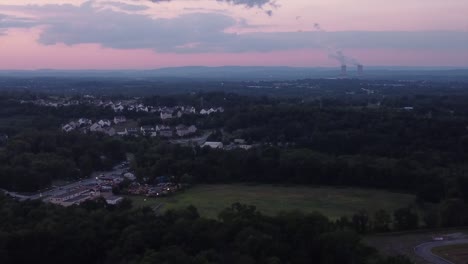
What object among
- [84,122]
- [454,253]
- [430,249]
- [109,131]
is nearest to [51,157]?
[109,131]

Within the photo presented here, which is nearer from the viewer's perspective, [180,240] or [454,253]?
[180,240]

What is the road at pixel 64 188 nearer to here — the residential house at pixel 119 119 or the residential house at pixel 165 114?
the residential house at pixel 119 119

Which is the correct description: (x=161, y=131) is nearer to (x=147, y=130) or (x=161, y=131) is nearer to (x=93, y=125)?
(x=147, y=130)

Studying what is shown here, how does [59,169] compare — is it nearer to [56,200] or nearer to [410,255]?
[56,200]

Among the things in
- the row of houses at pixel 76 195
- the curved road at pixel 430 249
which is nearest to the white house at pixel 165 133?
the row of houses at pixel 76 195

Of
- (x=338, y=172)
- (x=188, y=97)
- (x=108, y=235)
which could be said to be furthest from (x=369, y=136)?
(x=188, y=97)

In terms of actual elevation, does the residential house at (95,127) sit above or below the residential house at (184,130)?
above
